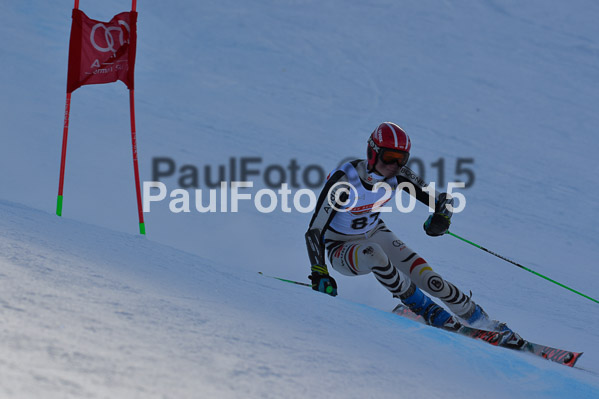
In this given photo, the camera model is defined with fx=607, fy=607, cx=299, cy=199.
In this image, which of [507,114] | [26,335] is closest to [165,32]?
[507,114]

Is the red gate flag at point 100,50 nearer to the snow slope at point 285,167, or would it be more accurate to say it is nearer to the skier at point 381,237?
the snow slope at point 285,167

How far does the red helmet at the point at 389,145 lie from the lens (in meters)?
3.89

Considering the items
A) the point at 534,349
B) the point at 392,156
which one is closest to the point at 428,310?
the point at 534,349

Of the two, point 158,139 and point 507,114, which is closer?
point 158,139

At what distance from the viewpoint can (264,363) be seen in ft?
6.29

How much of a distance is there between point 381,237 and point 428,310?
598 millimetres

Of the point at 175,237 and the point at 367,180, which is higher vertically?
the point at 367,180

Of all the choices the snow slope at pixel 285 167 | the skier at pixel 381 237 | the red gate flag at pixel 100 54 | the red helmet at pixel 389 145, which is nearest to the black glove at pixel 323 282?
the skier at pixel 381 237

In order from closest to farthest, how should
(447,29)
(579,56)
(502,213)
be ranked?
(502,213) → (579,56) → (447,29)

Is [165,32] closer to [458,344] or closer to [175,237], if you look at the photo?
[175,237]

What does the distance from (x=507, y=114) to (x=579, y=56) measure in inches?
129

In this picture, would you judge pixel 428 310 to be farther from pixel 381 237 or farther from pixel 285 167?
pixel 285 167

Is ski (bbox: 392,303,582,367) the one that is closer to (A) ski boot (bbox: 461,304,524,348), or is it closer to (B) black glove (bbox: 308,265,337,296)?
(A) ski boot (bbox: 461,304,524,348)

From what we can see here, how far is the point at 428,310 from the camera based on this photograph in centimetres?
400
